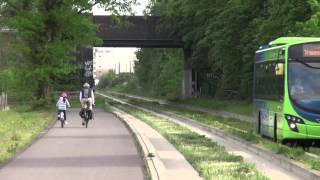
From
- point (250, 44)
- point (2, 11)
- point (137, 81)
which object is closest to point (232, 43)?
point (250, 44)

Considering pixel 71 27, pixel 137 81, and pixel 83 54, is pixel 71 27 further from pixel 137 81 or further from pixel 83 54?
pixel 137 81

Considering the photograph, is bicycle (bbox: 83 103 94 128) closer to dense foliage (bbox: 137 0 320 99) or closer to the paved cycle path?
the paved cycle path

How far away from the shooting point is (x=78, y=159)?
54.0 feet

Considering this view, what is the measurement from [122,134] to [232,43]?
28633 millimetres

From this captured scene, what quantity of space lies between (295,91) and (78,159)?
230 inches

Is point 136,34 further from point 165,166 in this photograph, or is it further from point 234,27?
point 165,166

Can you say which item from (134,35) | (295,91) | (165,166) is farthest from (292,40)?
(134,35)

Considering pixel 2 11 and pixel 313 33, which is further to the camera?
pixel 2 11

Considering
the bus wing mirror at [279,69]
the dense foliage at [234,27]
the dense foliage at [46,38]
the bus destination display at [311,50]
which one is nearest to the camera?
the bus destination display at [311,50]

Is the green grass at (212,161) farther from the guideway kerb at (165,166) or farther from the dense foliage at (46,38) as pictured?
the dense foliage at (46,38)

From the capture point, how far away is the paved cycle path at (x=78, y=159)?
1348cm

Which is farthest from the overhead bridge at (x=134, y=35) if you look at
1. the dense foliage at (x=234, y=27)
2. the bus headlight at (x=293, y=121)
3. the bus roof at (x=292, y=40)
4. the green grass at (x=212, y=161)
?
the bus headlight at (x=293, y=121)

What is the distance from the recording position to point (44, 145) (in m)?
20.3

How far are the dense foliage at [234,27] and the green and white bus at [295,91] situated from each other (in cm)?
843
